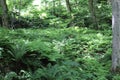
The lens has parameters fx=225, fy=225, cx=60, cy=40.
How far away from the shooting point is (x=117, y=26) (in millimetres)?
7301

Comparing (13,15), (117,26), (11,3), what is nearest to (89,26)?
(13,15)

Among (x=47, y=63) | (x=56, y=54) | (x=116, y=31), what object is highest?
(x=116, y=31)

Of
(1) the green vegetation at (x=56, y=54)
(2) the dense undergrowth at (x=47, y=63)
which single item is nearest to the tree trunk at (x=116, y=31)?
(1) the green vegetation at (x=56, y=54)

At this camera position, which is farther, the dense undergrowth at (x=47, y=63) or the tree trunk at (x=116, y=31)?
the tree trunk at (x=116, y=31)

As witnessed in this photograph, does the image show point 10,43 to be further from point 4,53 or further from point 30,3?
point 30,3

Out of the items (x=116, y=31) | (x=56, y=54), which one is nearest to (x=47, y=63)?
(x=56, y=54)

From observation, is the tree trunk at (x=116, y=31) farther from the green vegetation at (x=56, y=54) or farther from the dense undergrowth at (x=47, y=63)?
the dense undergrowth at (x=47, y=63)

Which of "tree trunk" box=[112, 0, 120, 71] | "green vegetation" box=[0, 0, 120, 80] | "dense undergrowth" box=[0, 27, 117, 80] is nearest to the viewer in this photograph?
"dense undergrowth" box=[0, 27, 117, 80]

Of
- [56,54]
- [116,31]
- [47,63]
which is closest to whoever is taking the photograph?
[116,31]

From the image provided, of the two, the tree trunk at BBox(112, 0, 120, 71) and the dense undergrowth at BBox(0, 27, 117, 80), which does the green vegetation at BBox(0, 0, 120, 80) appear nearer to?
the dense undergrowth at BBox(0, 27, 117, 80)

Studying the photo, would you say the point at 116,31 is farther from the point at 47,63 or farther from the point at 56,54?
the point at 47,63

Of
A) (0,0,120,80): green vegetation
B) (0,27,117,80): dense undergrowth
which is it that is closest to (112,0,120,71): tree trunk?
(0,0,120,80): green vegetation

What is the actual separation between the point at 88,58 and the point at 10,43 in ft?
10.2

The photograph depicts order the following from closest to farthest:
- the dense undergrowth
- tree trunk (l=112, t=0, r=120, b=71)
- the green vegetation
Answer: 1. the dense undergrowth
2. the green vegetation
3. tree trunk (l=112, t=0, r=120, b=71)
